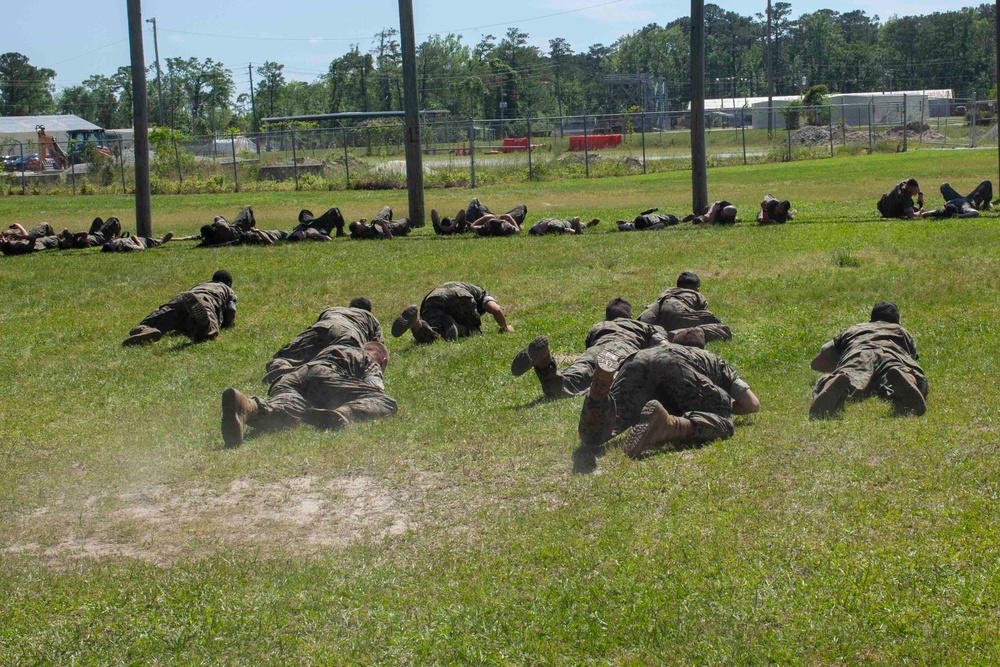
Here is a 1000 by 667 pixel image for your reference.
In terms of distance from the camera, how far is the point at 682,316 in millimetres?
11930

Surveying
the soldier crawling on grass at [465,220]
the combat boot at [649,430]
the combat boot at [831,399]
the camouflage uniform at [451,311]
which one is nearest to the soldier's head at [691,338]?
the combat boot at [831,399]

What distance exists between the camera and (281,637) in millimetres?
5336

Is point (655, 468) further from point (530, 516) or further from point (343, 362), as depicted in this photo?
point (343, 362)

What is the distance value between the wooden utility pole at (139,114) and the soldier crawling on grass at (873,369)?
20897 millimetres

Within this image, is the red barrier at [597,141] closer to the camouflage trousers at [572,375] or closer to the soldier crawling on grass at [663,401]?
the camouflage trousers at [572,375]

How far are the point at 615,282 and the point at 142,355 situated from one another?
22.4 feet

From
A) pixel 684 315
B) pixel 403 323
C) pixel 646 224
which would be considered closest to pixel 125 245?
pixel 646 224

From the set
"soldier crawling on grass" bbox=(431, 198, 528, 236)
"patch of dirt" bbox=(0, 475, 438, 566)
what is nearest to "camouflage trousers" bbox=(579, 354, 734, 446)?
"patch of dirt" bbox=(0, 475, 438, 566)

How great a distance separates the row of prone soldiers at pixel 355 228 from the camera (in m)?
23.8

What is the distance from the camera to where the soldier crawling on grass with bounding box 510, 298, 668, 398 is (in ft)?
30.8

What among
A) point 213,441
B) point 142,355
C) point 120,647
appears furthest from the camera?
point 142,355

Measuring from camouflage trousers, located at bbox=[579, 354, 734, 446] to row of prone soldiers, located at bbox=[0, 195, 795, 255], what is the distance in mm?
15342

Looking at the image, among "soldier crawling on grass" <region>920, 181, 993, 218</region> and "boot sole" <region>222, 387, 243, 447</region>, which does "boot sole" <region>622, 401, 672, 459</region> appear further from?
"soldier crawling on grass" <region>920, 181, 993, 218</region>

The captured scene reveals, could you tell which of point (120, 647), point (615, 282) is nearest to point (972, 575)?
point (120, 647)
